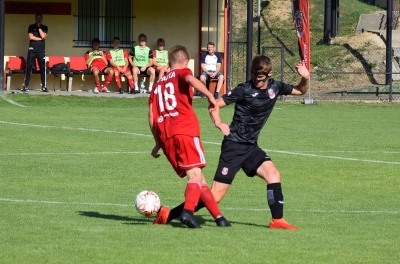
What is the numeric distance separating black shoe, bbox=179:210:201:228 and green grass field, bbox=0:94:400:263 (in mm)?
84

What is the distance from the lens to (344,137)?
1800cm

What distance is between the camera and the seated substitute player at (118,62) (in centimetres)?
2700

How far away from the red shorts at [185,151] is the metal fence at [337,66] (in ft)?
62.5

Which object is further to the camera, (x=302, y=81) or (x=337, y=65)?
(x=337, y=65)

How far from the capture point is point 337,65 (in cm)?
3406

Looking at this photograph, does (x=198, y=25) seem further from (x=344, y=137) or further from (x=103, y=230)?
(x=103, y=230)

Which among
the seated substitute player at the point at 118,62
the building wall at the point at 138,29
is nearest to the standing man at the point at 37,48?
the building wall at the point at 138,29

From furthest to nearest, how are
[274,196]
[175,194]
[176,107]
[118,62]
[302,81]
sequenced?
[118,62] < [175,194] < [302,81] < [274,196] < [176,107]

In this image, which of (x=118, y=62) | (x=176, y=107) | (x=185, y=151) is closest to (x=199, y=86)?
(x=176, y=107)

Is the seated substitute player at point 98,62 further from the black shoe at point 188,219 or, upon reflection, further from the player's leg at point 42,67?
the black shoe at point 188,219

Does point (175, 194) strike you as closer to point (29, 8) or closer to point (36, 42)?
point (36, 42)

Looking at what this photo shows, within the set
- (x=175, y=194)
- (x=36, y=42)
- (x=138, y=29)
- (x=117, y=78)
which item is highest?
(x=138, y=29)

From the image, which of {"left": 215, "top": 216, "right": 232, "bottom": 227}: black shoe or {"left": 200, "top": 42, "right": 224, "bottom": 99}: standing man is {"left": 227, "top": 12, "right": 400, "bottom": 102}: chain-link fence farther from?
{"left": 215, "top": 216, "right": 232, "bottom": 227}: black shoe

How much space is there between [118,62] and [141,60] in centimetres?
67
